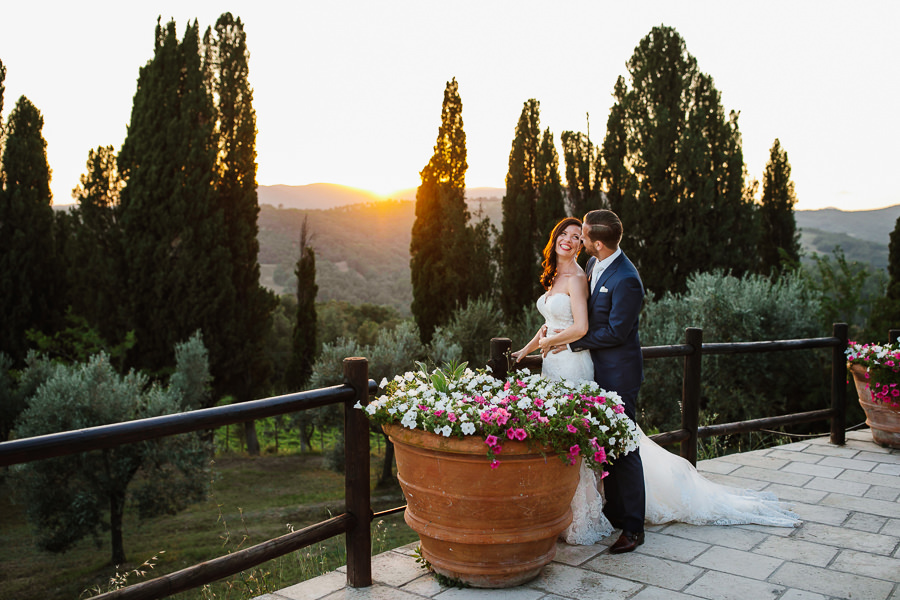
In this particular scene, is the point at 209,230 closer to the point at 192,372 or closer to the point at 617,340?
the point at 192,372

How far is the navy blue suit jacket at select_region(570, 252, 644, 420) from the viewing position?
11.5 feet

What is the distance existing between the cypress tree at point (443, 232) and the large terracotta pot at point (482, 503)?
18024mm

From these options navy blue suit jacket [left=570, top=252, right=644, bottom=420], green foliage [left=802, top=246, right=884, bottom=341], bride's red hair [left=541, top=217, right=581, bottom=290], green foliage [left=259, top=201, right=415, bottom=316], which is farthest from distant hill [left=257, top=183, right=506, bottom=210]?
navy blue suit jacket [left=570, top=252, right=644, bottom=420]

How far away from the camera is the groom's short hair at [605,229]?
356 centimetres

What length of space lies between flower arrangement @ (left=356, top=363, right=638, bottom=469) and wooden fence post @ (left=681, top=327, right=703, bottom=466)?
1748 millimetres

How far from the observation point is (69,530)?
1227 centimetres

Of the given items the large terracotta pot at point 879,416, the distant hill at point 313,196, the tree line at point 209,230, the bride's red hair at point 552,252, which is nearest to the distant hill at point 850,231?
the tree line at point 209,230

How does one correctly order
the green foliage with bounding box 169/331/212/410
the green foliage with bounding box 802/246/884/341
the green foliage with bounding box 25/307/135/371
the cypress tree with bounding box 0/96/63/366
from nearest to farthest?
the green foliage with bounding box 802/246/884/341, the green foliage with bounding box 169/331/212/410, the green foliage with bounding box 25/307/135/371, the cypress tree with bounding box 0/96/63/366

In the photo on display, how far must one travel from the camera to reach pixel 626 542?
3.57m

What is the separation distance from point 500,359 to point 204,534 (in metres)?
11.3

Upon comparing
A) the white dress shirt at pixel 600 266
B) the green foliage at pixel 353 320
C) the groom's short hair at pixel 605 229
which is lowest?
the green foliage at pixel 353 320

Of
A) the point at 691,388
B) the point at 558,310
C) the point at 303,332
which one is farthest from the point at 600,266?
the point at 303,332

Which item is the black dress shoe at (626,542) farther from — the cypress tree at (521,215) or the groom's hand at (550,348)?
the cypress tree at (521,215)

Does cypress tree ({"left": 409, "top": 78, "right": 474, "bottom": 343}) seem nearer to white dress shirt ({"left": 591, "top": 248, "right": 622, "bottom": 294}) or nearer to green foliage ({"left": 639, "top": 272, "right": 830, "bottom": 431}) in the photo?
green foliage ({"left": 639, "top": 272, "right": 830, "bottom": 431})
